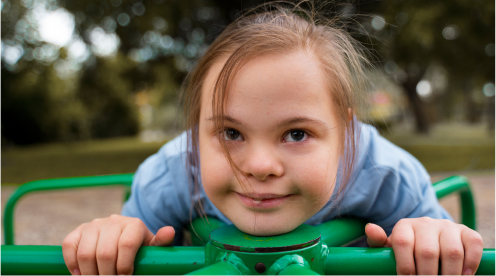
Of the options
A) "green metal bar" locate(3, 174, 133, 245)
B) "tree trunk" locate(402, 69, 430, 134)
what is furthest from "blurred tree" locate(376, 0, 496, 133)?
"tree trunk" locate(402, 69, 430, 134)

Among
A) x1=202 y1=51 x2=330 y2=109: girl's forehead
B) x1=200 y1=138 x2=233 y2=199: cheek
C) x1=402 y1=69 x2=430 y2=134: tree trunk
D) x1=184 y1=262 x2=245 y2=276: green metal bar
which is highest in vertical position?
x1=202 y1=51 x2=330 y2=109: girl's forehead

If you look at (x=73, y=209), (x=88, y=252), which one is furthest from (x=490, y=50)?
(x=88, y=252)

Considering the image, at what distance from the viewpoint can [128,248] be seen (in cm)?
65

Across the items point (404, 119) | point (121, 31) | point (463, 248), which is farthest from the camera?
point (404, 119)

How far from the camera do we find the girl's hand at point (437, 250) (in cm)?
A: 60

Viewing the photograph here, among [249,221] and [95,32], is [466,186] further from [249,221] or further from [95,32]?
[95,32]

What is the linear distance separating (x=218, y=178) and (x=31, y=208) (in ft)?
11.7

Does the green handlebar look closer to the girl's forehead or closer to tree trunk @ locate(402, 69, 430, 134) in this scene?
the girl's forehead

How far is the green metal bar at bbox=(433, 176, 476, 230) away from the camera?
116 centimetres

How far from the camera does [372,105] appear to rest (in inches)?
41.9

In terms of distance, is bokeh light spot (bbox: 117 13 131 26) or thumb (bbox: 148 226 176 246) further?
bokeh light spot (bbox: 117 13 131 26)

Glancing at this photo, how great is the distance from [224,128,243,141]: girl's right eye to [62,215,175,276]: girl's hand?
0.22m

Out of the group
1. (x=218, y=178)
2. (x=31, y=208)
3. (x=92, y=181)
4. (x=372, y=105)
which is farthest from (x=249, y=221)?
(x=31, y=208)

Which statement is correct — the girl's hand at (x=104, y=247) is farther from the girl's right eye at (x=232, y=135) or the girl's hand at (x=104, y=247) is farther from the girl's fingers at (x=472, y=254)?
the girl's fingers at (x=472, y=254)
